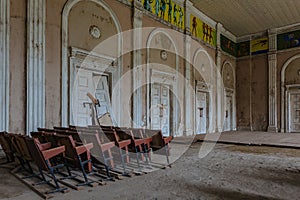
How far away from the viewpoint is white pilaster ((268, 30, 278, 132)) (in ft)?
46.3

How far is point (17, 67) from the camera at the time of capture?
560 cm

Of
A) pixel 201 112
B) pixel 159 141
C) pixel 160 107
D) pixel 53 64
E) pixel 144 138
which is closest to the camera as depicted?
pixel 144 138

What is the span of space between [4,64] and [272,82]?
13.4 m

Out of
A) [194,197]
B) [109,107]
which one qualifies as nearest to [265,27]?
[109,107]

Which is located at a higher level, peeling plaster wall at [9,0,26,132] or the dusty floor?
peeling plaster wall at [9,0,26,132]

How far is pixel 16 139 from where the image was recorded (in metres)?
3.80

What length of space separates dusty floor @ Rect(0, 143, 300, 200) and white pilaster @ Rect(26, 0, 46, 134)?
70.8 inches

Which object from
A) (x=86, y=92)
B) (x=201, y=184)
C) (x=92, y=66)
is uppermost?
(x=92, y=66)

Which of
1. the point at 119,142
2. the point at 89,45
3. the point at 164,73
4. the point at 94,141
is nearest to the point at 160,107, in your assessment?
the point at 164,73

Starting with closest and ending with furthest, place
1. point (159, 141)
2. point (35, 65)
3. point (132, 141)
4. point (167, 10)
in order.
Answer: point (132, 141), point (159, 141), point (35, 65), point (167, 10)

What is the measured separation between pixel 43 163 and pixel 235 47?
14864 mm

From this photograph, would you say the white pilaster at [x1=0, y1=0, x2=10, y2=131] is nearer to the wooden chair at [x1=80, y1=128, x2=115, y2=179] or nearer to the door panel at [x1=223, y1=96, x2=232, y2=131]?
the wooden chair at [x1=80, y1=128, x2=115, y2=179]

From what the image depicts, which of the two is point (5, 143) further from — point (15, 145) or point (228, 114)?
point (228, 114)

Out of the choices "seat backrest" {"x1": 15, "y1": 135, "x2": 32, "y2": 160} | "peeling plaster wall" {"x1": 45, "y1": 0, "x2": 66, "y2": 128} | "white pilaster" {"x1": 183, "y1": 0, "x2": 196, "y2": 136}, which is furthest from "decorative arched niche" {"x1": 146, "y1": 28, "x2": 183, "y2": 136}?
"seat backrest" {"x1": 15, "y1": 135, "x2": 32, "y2": 160}
